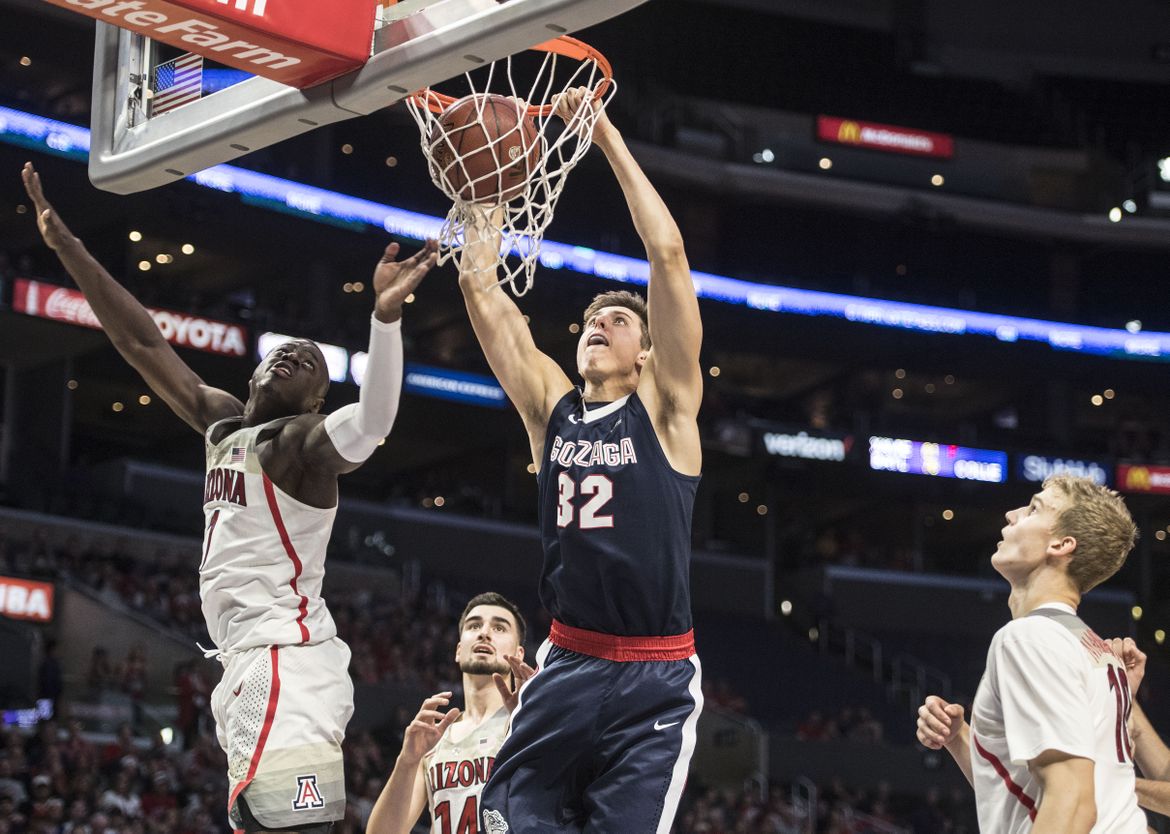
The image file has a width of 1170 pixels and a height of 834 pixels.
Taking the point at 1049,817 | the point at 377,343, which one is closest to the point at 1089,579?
the point at 1049,817

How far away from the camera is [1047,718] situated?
3561mm

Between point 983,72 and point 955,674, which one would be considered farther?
point 983,72

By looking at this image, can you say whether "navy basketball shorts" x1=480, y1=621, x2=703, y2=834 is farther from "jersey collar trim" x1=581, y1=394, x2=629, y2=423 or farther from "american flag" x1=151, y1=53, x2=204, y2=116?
"american flag" x1=151, y1=53, x2=204, y2=116

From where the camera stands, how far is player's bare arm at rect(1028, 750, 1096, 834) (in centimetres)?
342

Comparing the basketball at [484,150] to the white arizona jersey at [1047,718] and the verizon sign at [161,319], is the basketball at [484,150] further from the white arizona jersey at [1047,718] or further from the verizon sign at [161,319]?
the verizon sign at [161,319]

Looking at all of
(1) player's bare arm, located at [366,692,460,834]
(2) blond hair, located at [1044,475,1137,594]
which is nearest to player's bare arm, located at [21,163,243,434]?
(1) player's bare arm, located at [366,692,460,834]

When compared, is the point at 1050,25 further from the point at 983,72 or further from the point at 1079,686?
the point at 1079,686

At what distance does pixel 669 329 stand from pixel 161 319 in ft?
65.8

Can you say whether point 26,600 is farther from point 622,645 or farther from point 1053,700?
point 1053,700

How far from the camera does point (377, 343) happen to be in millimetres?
4160

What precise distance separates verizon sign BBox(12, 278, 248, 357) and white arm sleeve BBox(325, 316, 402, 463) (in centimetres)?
1776

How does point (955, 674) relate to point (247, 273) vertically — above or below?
below

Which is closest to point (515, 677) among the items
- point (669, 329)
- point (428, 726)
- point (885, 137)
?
point (428, 726)

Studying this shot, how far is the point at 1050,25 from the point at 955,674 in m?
15.4
